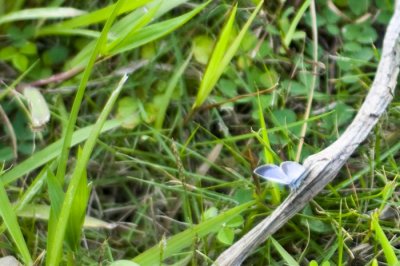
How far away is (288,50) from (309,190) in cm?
53

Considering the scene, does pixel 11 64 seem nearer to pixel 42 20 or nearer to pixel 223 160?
pixel 42 20

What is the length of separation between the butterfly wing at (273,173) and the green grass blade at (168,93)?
1.51 ft

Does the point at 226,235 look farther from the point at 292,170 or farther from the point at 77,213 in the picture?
the point at 77,213

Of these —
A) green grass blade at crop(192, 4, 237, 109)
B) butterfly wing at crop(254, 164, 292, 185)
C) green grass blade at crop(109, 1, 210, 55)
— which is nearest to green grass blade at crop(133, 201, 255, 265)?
butterfly wing at crop(254, 164, 292, 185)

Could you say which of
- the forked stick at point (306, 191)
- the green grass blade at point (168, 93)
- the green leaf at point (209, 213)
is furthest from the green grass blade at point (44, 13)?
the forked stick at point (306, 191)

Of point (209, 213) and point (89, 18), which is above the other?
point (89, 18)

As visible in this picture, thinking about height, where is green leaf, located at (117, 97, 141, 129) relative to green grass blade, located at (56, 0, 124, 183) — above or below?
below

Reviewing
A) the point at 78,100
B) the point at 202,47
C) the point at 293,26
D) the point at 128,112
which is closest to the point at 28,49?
the point at 128,112

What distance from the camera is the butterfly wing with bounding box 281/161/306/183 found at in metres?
1.42

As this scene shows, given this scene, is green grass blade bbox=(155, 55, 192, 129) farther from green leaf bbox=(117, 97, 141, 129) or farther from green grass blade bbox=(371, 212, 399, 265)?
green grass blade bbox=(371, 212, 399, 265)

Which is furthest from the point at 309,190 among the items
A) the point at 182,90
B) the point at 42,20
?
the point at 42,20

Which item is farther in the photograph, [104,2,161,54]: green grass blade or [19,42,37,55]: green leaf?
[19,42,37,55]: green leaf

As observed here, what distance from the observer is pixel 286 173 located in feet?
4.68

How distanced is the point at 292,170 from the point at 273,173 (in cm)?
4
